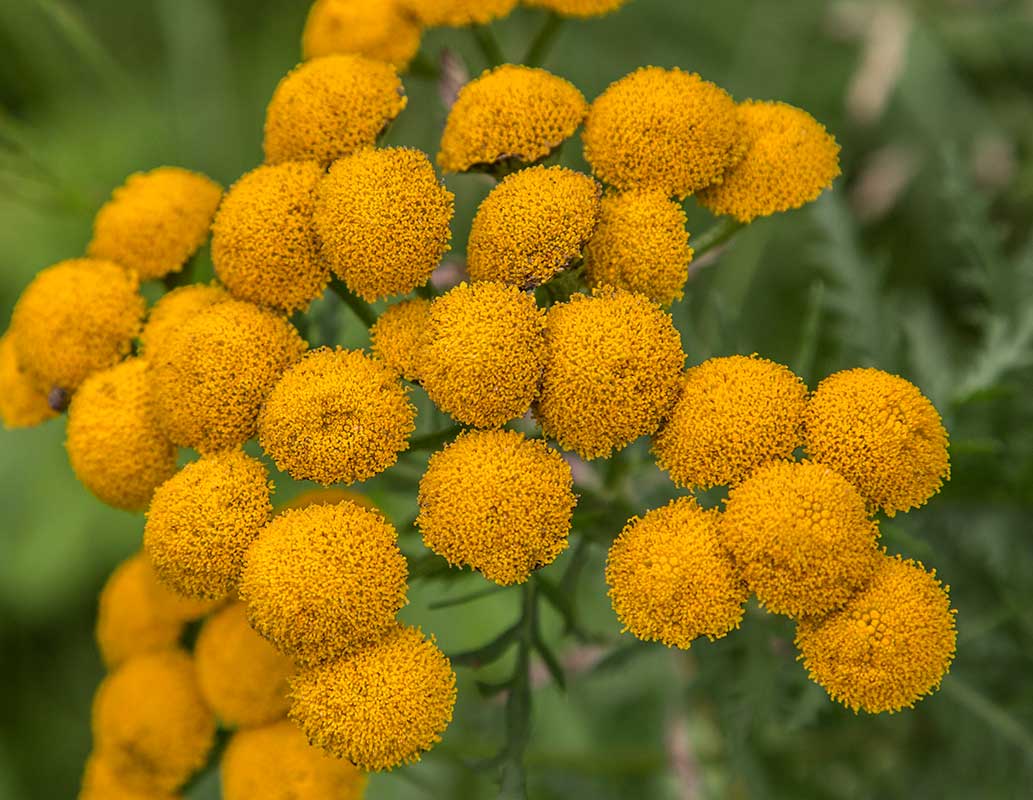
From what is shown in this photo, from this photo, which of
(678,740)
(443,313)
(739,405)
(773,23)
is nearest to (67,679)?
(678,740)

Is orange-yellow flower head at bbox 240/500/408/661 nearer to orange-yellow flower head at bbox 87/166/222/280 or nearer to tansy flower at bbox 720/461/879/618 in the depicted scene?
tansy flower at bbox 720/461/879/618

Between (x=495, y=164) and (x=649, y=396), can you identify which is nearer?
(x=649, y=396)

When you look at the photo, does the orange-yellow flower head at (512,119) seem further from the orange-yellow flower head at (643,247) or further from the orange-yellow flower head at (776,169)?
the orange-yellow flower head at (776,169)

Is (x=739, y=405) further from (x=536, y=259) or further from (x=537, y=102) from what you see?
(x=537, y=102)

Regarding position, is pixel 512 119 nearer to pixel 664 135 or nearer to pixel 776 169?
pixel 664 135

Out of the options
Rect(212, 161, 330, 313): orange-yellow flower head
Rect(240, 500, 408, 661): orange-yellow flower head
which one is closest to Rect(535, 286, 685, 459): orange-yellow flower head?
Rect(240, 500, 408, 661): orange-yellow flower head

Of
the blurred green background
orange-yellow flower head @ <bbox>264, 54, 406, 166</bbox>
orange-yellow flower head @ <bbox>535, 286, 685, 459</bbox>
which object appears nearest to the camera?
orange-yellow flower head @ <bbox>535, 286, 685, 459</bbox>
